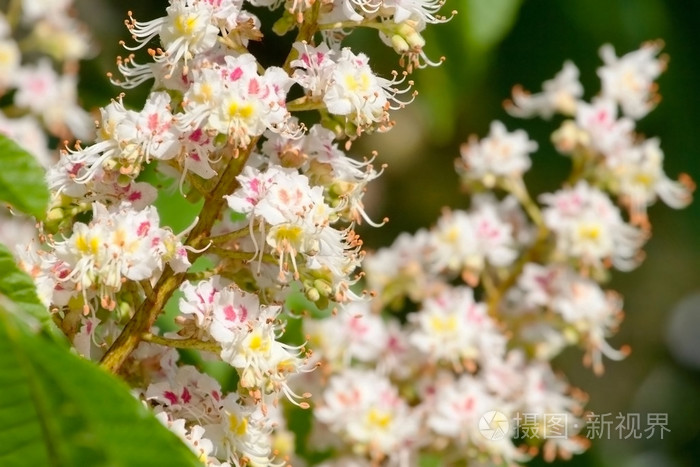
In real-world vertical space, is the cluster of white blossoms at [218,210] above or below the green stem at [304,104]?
below

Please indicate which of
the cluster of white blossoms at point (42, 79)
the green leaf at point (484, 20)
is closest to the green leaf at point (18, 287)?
the cluster of white blossoms at point (42, 79)

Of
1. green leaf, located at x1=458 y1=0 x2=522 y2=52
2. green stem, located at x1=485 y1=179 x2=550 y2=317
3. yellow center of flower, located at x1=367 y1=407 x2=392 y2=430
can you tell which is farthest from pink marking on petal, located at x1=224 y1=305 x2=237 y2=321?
green leaf, located at x1=458 y1=0 x2=522 y2=52

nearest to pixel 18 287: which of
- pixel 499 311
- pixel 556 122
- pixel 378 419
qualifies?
pixel 378 419

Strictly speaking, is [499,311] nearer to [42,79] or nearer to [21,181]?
[42,79]

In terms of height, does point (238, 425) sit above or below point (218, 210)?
below

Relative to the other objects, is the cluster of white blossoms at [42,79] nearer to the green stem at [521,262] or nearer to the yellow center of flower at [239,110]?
the green stem at [521,262]

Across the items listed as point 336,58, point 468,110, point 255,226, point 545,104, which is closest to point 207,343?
point 255,226
